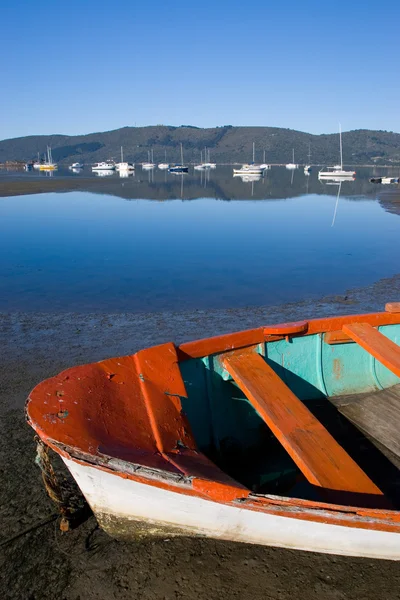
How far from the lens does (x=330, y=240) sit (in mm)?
20078

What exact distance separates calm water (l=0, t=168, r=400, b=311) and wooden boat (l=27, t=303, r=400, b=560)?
540 centimetres

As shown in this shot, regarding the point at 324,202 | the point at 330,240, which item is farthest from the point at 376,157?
the point at 330,240

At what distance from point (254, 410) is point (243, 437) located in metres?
0.28

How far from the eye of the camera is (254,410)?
4844 millimetres

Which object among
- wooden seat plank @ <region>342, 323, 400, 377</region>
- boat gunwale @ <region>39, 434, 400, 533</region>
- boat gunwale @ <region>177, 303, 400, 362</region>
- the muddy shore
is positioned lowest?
the muddy shore

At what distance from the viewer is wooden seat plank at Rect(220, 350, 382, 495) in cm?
331

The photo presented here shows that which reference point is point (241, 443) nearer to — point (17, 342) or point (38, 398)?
→ point (38, 398)

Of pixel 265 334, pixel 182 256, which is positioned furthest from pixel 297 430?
pixel 182 256

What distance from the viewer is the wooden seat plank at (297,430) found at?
10.9ft

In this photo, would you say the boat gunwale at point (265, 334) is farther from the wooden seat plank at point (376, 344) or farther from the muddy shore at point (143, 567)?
the muddy shore at point (143, 567)

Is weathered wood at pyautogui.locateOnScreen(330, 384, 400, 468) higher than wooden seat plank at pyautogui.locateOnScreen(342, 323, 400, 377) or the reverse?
the reverse

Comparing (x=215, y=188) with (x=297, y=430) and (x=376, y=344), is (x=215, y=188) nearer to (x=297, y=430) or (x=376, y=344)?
(x=376, y=344)

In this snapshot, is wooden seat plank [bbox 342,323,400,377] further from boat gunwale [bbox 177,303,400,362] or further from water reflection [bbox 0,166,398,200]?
water reflection [bbox 0,166,398,200]

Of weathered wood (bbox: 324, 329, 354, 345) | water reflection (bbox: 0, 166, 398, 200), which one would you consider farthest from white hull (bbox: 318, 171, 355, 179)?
weathered wood (bbox: 324, 329, 354, 345)
